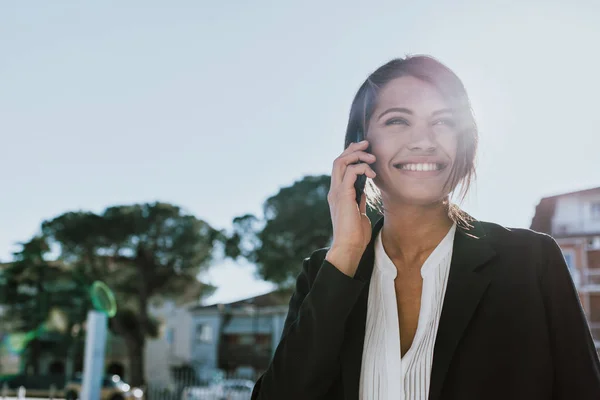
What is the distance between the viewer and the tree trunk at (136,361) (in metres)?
32.2

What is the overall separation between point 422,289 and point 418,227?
0.15 m

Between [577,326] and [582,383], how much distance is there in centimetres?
10

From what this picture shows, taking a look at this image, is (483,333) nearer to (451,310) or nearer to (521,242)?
(451,310)

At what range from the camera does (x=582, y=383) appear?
109 cm

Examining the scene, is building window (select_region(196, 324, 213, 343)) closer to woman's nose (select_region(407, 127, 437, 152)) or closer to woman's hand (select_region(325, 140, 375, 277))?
woman's hand (select_region(325, 140, 375, 277))

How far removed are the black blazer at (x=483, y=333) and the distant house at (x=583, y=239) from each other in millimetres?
21879

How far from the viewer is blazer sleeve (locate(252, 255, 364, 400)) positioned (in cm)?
123

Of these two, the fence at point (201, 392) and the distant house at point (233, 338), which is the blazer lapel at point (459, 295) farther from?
the distant house at point (233, 338)

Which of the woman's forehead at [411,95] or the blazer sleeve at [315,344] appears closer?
the blazer sleeve at [315,344]

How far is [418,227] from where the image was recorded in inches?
55.1

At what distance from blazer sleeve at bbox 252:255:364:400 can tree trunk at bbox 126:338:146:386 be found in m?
32.9

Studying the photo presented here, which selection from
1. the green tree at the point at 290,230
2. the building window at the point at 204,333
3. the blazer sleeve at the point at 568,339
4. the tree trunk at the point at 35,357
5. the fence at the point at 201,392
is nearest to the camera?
A: the blazer sleeve at the point at 568,339

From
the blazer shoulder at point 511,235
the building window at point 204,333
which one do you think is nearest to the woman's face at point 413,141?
the blazer shoulder at point 511,235

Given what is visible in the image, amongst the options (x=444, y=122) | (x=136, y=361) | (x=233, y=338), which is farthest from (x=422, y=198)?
(x=233, y=338)
